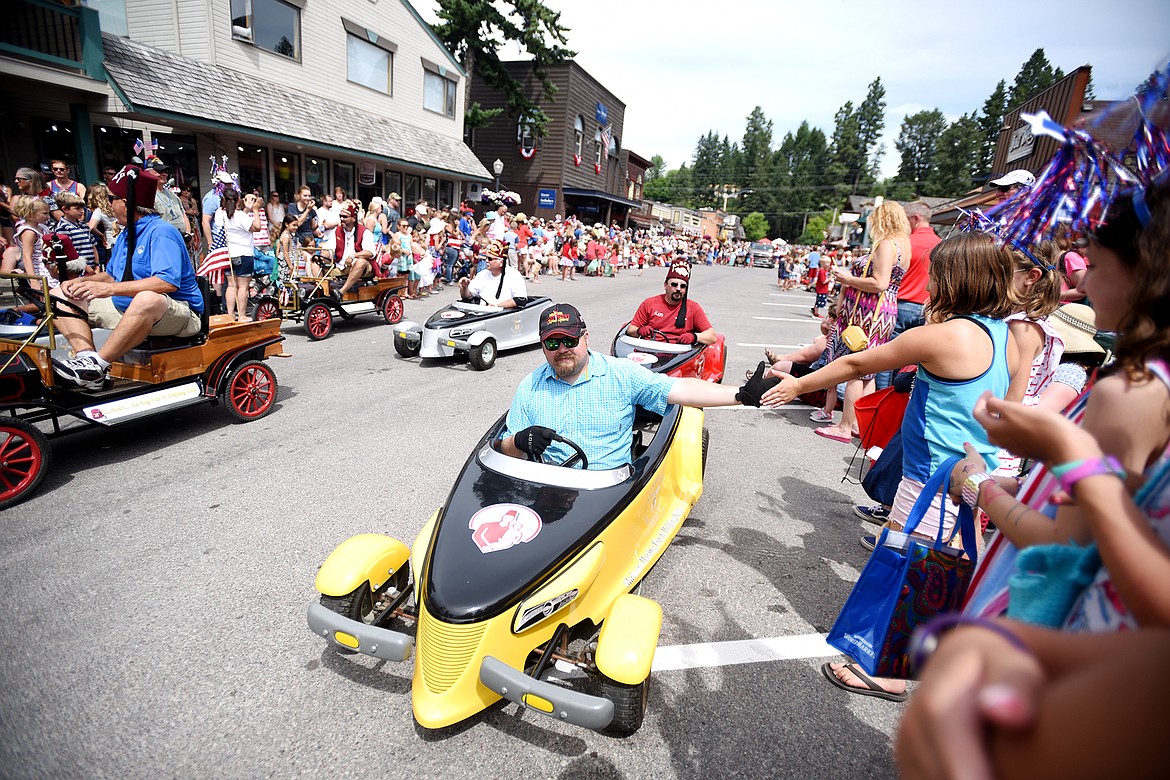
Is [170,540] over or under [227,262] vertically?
under

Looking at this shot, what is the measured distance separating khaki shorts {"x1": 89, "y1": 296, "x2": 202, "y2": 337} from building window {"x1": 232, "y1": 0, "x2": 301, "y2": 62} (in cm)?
1319

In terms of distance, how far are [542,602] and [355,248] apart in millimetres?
9317

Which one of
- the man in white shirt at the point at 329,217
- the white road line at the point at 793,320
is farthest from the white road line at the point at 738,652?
the white road line at the point at 793,320

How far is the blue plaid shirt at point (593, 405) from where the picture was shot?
3078 millimetres

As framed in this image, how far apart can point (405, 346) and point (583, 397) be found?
5.27 meters

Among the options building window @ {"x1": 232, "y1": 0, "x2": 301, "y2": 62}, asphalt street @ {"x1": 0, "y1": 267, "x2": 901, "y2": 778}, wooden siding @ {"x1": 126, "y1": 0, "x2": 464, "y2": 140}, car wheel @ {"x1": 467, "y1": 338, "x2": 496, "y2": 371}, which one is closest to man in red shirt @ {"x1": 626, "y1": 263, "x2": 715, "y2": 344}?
asphalt street @ {"x1": 0, "y1": 267, "x2": 901, "y2": 778}

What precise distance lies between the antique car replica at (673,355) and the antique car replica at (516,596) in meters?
2.53

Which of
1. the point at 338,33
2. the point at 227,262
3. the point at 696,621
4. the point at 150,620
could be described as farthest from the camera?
the point at 338,33

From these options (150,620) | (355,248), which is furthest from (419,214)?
(150,620)

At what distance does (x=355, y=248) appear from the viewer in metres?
9.98

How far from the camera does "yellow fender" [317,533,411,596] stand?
236 centimetres

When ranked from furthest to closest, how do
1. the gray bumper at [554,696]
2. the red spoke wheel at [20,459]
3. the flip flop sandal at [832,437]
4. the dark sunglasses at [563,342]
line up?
the flip flop sandal at [832,437] < the red spoke wheel at [20,459] < the dark sunglasses at [563,342] < the gray bumper at [554,696]

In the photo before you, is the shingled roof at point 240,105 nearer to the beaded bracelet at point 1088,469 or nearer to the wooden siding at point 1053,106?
the beaded bracelet at point 1088,469

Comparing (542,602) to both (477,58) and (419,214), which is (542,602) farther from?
(477,58)
